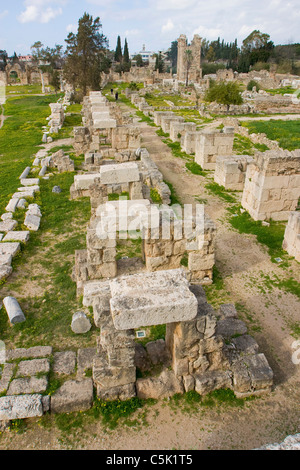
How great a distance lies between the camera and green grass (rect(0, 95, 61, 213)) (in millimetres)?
15425

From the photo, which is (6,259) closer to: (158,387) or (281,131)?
(158,387)

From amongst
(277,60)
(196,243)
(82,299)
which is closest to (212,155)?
(196,243)

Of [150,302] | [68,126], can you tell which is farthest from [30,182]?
[68,126]

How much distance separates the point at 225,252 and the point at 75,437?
6377mm

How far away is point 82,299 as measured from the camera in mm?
7887

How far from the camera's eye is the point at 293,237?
9469 millimetres

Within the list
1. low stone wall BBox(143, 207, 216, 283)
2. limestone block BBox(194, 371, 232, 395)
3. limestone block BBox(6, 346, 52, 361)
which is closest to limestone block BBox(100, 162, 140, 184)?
low stone wall BBox(143, 207, 216, 283)

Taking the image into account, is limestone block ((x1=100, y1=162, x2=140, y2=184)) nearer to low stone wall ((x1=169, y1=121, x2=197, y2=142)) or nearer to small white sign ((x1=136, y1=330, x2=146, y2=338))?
small white sign ((x1=136, y1=330, x2=146, y2=338))

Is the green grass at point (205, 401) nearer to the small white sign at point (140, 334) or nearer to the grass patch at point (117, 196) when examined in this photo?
the small white sign at point (140, 334)

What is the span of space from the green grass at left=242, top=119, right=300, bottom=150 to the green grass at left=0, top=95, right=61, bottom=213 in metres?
14.2


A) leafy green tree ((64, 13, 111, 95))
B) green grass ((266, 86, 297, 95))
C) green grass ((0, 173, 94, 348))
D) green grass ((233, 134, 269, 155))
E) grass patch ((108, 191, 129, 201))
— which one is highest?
leafy green tree ((64, 13, 111, 95))

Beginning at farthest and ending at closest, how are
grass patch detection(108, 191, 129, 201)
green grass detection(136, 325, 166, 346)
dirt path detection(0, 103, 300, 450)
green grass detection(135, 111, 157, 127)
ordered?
green grass detection(135, 111, 157, 127) < grass patch detection(108, 191, 129, 201) < green grass detection(136, 325, 166, 346) < dirt path detection(0, 103, 300, 450)
